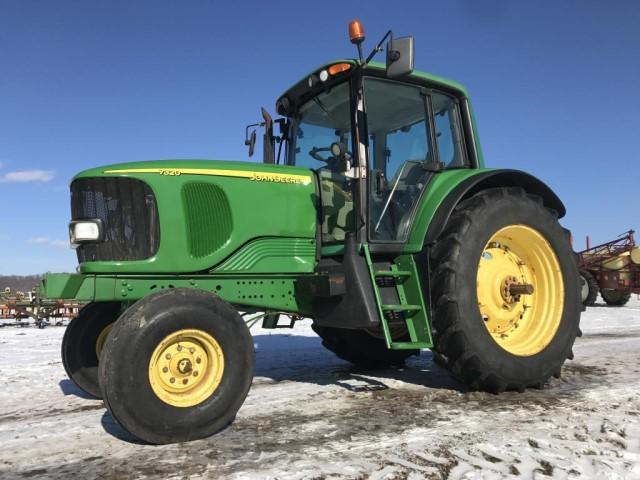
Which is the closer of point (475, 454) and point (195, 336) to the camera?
point (475, 454)

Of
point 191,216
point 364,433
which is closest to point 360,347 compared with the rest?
point 364,433

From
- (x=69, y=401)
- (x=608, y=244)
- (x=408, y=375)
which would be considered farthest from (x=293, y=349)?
(x=608, y=244)

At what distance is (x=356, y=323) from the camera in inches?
155

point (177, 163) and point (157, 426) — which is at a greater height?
A: point (177, 163)

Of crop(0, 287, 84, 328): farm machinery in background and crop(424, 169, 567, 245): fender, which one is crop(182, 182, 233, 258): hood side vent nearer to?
crop(424, 169, 567, 245): fender

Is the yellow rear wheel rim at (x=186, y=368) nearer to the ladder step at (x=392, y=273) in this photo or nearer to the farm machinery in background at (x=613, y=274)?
the ladder step at (x=392, y=273)

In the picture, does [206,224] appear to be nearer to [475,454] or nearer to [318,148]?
[318,148]

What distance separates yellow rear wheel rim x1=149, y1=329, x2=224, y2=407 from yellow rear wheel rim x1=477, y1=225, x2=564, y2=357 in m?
2.27

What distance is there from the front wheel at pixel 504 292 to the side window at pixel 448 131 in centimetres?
55

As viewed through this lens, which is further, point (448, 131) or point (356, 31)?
point (448, 131)

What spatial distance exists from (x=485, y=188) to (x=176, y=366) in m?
2.91

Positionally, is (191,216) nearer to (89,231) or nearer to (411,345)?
(89,231)

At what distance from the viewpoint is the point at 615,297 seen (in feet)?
57.8

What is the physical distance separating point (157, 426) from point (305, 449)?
814 millimetres
